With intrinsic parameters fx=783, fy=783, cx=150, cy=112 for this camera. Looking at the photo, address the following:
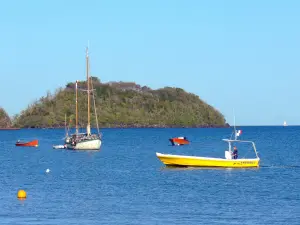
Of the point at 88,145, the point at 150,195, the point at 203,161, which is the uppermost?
the point at 88,145

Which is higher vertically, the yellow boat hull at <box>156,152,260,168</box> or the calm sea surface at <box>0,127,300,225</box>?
the yellow boat hull at <box>156,152,260,168</box>

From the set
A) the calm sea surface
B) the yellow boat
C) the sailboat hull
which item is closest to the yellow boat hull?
the yellow boat

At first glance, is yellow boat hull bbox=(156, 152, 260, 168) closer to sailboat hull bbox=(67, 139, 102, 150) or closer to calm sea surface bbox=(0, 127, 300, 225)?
calm sea surface bbox=(0, 127, 300, 225)

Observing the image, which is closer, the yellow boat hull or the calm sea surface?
the calm sea surface

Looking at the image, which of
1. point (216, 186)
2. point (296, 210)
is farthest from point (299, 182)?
point (296, 210)

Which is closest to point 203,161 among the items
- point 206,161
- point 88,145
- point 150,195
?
point 206,161

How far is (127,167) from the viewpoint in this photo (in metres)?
82.7

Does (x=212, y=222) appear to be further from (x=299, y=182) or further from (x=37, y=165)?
(x=37, y=165)

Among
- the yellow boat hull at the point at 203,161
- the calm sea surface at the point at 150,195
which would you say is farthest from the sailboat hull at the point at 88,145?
the yellow boat hull at the point at 203,161

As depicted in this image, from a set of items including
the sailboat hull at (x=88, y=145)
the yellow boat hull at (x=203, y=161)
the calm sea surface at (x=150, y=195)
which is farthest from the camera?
the sailboat hull at (x=88, y=145)

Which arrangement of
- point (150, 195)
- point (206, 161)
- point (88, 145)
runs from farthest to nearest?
1. point (88, 145)
2. point (206, 161)
3. point (150, 195)

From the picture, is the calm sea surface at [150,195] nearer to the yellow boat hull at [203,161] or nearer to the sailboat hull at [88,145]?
the yellow boat hull at [203,161]

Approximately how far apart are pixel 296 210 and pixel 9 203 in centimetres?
1683

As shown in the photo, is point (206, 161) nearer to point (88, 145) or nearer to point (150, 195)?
point (150, 195)
